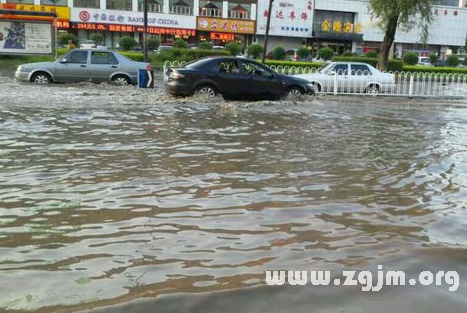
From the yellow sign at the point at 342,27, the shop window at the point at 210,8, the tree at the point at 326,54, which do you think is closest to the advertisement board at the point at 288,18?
the yellow sign at the point at 342,27

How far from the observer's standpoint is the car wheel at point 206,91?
46.6 ft

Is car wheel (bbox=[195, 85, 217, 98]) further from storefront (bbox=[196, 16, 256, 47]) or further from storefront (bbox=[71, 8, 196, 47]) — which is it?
storefront (bbox=[196, 16, 256, 47])

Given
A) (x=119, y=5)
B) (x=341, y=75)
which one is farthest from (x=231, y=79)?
(x=119, y=5)

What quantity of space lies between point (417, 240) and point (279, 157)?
10.5ft

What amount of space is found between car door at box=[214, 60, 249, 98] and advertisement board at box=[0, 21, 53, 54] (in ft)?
43.2

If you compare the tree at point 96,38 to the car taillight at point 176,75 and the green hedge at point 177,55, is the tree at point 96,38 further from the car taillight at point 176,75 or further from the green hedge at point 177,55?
the car taillight at point 176,75

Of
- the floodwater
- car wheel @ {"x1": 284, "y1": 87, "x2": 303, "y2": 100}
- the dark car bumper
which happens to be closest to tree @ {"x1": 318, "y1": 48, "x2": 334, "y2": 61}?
car wheel @ {"x1": 284, "y1": 87, "x2": 303, "y2": 100}

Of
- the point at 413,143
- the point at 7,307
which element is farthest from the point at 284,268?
the point at 413,143

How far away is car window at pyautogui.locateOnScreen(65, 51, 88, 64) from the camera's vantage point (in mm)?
17344

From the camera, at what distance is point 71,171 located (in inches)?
244

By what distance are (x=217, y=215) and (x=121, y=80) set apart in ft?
44.3

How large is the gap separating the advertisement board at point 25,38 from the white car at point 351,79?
12.5m

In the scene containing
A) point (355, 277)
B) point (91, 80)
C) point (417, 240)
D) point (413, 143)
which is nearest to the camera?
point (355, 277)

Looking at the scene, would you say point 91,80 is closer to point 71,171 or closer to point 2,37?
point 2,37
